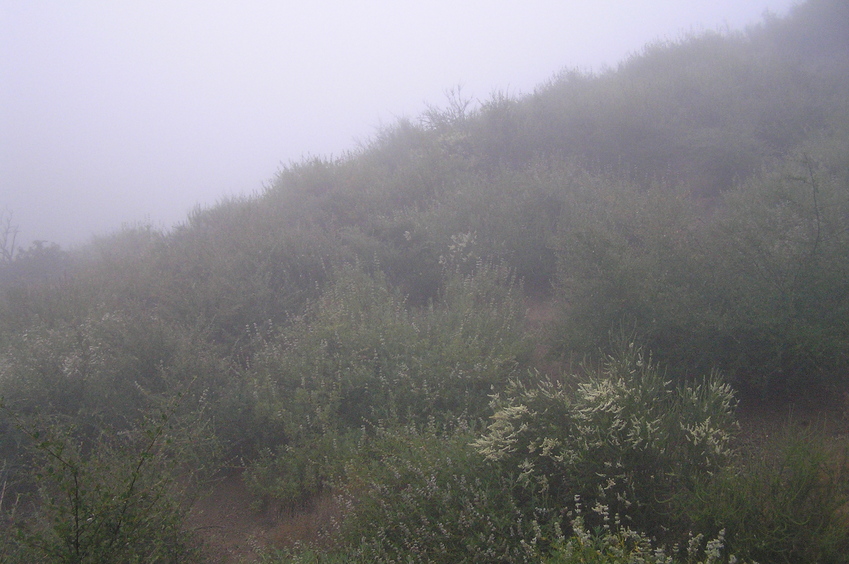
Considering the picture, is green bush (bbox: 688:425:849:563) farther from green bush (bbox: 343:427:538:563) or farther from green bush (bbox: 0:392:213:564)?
green bush (bbox: 0:392:213:564)

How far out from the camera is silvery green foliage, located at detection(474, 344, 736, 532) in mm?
3061

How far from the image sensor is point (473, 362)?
17.3ft

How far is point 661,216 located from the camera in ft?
21.7

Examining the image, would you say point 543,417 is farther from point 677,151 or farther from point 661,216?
point 677,151

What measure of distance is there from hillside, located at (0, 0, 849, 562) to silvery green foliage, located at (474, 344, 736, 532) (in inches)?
0.8

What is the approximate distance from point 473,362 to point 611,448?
219 centimetres

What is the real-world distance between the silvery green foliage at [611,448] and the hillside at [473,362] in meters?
0.02

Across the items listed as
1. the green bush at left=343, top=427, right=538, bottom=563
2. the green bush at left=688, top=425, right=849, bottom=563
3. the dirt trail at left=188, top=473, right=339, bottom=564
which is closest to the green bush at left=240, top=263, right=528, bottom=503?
the dirt trail at left=188, top=473, right=339, bottom=564

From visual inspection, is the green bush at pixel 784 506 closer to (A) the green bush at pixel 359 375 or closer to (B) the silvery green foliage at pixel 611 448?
(B) the silvery green foliage at pixel 611 448

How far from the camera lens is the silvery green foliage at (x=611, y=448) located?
306cm

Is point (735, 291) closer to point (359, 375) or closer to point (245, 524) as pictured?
point (359, 375)

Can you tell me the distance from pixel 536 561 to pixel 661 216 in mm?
5111

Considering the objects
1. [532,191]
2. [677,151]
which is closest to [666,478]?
[532,191]

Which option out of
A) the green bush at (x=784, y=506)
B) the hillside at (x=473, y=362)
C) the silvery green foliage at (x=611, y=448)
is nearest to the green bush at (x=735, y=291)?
the hillside at (x=473, y=362)
